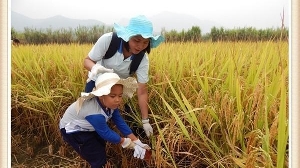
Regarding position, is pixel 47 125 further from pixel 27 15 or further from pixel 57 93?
pixel 27 15

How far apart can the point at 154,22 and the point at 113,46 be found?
0.64ft

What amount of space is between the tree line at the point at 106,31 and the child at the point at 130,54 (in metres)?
0.10

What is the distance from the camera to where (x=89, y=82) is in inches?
53.5

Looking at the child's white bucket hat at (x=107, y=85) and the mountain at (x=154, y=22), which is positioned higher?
the mountain at (x=154, y=22)

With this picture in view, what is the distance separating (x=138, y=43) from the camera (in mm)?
1227

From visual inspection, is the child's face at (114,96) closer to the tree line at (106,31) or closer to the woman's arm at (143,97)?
the woman's arm at (143,97)

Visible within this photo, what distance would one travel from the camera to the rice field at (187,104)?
1.05 meters

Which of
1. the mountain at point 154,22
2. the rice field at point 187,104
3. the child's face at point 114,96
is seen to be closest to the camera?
the rice field at point 187,104

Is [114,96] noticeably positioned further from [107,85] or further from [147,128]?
[147,128]

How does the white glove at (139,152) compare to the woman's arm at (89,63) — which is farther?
the woman's arm at (89,63)

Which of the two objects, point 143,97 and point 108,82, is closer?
point 108,82

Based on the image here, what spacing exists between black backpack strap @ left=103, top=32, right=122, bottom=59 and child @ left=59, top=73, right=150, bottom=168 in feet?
0.56

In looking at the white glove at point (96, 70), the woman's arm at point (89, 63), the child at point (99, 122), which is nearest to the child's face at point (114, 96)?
the child at point (99, 122)

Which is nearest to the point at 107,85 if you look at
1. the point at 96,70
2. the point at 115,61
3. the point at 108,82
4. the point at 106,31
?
the point at 108,82
